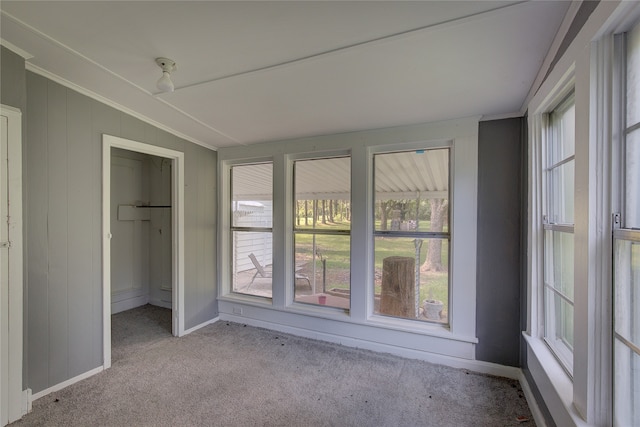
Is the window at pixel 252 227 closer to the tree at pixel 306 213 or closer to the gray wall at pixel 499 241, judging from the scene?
the tree at pixel 306 213

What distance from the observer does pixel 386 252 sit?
2.84 metres

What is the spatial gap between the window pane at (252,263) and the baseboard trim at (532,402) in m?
2.58

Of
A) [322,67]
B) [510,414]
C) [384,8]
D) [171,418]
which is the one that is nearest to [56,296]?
[171,418]

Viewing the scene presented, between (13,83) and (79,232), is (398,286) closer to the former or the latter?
(79,232)

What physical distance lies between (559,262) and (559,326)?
398 mm

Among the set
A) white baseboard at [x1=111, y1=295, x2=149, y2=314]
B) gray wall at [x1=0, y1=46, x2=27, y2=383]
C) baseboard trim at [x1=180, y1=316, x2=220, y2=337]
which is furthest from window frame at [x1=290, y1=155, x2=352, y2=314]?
white baseboard at [x1=111, y1=295, x2=149, y2=314]

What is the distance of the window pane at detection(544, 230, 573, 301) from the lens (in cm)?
154

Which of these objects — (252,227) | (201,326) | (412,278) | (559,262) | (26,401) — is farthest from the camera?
(252,227)

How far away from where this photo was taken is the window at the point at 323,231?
3.03 meters

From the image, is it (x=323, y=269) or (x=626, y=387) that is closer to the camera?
(x=626, y=387)

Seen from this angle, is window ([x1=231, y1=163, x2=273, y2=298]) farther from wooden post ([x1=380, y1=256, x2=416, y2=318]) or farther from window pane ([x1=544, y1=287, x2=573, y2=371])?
window pane ([x1=544, y1=287, x2=573, y2=371])

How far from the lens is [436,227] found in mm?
2625

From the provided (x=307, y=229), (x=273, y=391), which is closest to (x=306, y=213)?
(x=307, y=229)

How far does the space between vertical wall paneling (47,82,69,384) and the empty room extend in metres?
0.02
